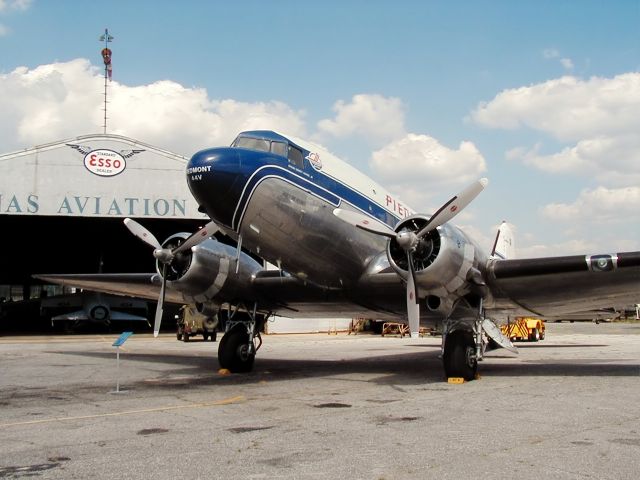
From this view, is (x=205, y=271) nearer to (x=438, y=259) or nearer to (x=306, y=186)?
(x=306, y=186)

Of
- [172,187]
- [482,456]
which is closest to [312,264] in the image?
[482,456]

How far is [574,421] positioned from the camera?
8.39 meters

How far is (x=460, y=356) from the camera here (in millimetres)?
13398

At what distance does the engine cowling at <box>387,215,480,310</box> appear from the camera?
12.4 metres

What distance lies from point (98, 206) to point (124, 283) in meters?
19.8

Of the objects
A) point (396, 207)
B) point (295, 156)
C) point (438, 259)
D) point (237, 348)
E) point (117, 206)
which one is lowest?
point (237, 348)

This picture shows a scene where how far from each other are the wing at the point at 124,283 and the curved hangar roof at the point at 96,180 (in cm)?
1749

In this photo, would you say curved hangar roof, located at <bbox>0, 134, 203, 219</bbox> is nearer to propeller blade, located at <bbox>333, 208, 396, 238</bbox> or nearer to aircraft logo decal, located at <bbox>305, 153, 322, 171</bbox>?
aircraft logo decal, located at <bbox>305, 153, 322, 171</bbox>

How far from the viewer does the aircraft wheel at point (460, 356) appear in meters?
13.4

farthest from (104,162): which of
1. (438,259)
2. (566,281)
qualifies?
(566,281)

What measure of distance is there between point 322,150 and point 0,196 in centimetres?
2709

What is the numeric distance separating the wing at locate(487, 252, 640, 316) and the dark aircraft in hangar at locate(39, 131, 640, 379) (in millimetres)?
23

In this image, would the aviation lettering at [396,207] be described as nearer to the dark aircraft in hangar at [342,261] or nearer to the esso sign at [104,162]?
the dark aircraft in hangar at [342,261]

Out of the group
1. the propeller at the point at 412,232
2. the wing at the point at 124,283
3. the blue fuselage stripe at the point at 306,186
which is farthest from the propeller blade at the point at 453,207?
the wing at the point at 124,283
